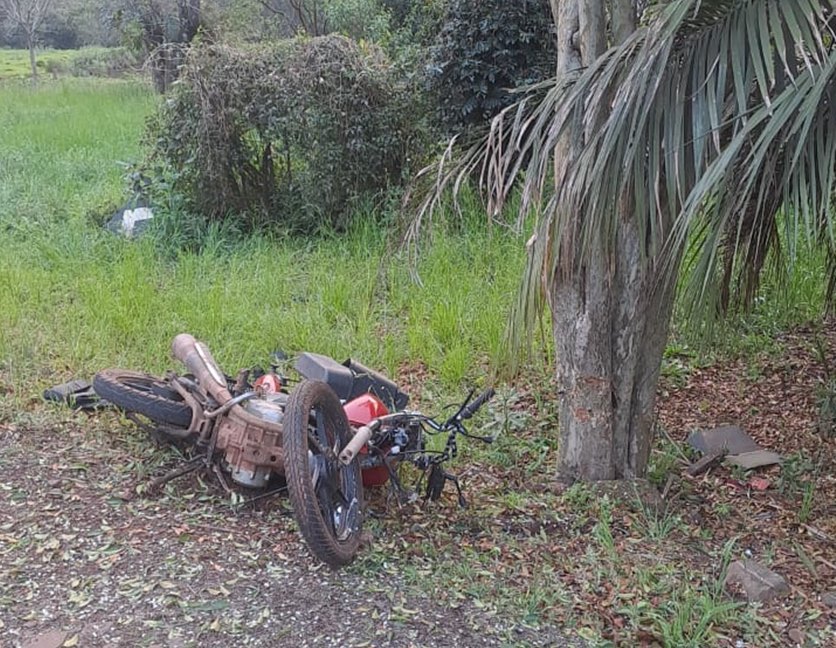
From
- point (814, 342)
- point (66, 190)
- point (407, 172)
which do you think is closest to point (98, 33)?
point (66, 190)

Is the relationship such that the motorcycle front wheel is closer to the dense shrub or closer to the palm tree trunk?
the palm tree trunk

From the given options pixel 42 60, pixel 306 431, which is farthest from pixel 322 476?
pixel 42 60

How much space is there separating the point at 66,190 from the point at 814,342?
575cm

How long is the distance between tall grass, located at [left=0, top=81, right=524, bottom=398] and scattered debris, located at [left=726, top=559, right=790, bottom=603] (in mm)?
1836

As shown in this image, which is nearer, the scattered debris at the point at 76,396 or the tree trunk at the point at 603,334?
the tree trunk at the point at 603,334

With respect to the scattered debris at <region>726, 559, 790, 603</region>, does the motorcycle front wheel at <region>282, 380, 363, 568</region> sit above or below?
above

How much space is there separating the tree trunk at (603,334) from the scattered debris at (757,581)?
2.14 feet

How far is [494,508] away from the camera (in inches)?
118

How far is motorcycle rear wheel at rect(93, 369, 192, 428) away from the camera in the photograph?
2.99m

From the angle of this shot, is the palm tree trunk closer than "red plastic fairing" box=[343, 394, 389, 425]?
Yes

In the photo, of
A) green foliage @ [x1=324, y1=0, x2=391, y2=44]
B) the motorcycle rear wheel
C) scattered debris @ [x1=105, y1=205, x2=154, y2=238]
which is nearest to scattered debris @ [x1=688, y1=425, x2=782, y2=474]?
the motorcycle rear wheel

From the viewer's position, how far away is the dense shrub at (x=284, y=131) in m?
6.06

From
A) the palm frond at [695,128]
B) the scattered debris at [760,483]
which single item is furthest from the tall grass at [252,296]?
the palm frond at [695,128]

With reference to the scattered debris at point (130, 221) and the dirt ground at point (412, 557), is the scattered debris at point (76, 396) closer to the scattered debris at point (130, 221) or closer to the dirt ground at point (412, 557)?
the dirt ground at point (412, 557)
